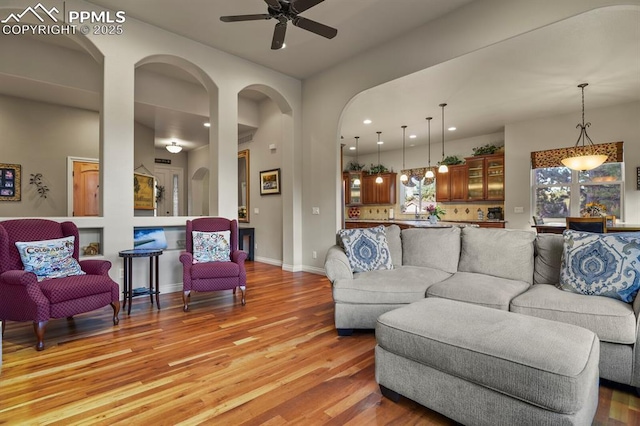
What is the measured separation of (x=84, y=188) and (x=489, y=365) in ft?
22.7

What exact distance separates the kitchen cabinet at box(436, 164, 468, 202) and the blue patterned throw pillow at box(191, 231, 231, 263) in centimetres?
628

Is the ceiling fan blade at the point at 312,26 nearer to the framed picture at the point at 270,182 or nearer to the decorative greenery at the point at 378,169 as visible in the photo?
the framed picture at the point at 270,182

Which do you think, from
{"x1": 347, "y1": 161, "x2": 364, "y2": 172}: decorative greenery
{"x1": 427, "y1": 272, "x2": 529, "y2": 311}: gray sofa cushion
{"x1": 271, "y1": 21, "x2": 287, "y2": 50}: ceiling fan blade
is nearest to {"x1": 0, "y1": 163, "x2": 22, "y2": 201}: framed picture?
{"x1": 271, "y1": 21, "x2": 287, "y2": 50}: ceiling fan blade

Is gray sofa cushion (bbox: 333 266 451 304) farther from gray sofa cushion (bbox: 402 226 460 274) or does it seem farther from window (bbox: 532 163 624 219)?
window (bbox: 532 163 624 219)

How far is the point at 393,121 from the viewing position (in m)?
6.73

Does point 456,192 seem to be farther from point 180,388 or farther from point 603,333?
point 180,388

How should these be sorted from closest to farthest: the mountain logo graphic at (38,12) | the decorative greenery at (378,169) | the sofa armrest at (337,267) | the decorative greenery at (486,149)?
the sofa armrest at (337,267) < the mountain logo graphic at (38,12) < the decorative greenery at (486,149) < the decorative greenery at (378,169)

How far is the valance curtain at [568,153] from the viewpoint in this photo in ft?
18.8

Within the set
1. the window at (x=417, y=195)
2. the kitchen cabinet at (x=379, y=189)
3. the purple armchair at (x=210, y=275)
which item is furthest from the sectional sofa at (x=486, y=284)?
the kitchen cabinet at (x=379, y=189)

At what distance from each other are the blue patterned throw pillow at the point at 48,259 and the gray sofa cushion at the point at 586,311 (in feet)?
12.1

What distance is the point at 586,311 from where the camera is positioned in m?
1.96

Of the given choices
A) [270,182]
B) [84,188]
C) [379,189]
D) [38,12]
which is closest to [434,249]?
[270,182]

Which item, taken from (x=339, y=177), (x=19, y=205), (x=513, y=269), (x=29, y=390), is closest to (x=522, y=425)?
(x=513, y=269)

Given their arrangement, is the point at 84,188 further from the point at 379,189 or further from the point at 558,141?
the point at 558,141
